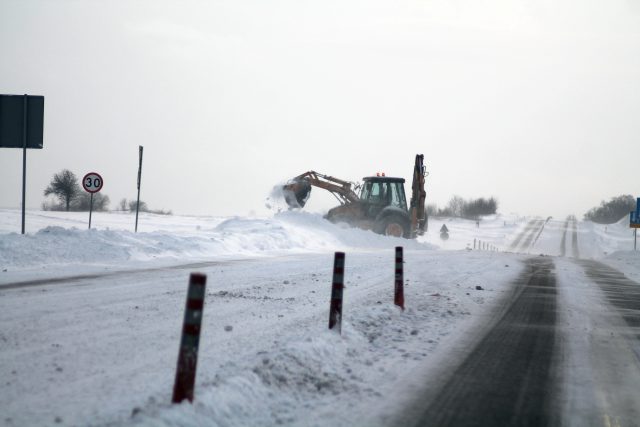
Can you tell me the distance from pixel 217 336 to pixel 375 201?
1053 inches

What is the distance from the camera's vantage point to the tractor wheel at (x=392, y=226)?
32688 millimetres

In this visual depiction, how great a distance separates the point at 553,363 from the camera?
7.11 metres

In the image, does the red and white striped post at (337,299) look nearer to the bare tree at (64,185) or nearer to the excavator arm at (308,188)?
the excavator arm at (308,188)

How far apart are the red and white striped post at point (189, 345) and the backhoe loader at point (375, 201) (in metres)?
28.4

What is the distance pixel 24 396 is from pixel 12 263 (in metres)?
10.1

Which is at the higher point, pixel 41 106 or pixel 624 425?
pixel 41 106

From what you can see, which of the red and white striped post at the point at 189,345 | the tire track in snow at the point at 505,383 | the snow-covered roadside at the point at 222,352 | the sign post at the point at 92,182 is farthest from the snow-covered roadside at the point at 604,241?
the red and white striped post at the point at 189,345

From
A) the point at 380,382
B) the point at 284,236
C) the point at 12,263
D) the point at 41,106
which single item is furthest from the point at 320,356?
the point at 284,236

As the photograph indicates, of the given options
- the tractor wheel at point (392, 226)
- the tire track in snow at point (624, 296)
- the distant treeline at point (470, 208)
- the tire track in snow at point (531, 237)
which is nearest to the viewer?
the tire track in snow at point (624, 296)

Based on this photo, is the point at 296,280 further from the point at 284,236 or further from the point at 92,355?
the point at 284,236

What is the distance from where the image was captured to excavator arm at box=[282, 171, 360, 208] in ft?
112

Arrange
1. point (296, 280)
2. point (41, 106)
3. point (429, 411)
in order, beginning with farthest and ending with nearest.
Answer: point (41, 106) → point (296, 280) → point (429, 411)

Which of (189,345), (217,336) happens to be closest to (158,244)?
(217,336)

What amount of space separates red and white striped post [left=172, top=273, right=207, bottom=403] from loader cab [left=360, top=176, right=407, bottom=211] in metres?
29.1
